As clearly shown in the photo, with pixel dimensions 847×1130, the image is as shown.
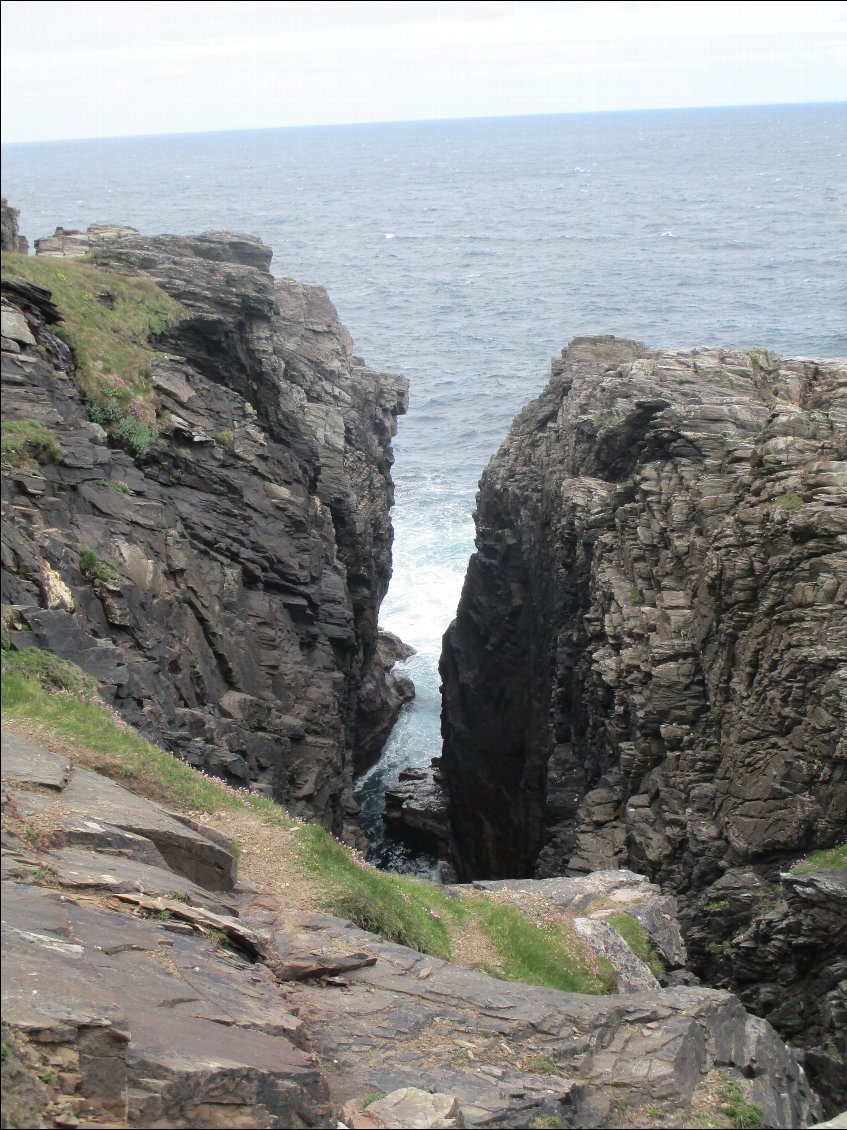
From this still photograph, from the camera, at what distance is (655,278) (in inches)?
5856

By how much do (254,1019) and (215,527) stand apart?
24.6 meters

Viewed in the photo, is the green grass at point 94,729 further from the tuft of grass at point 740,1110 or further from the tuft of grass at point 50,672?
the tuft of grass at point 740,1110

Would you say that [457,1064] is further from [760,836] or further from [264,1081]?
[760,836]

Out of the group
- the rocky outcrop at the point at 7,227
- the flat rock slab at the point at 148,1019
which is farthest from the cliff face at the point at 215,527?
the flat rock slab at the point at 148,1019

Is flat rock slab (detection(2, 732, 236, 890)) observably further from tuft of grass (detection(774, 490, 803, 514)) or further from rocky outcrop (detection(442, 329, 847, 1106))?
tuft of grass (detection(774, 490, 803, 514))

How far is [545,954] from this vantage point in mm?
23547

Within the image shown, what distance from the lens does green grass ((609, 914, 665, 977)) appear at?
2572 cm

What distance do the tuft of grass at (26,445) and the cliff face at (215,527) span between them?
284mm

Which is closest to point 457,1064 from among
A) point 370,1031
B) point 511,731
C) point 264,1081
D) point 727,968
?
point 370,1031

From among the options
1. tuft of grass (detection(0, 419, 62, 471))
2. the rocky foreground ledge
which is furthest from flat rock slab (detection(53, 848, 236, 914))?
tuft of grass (detection(0, 419, 62, 471))

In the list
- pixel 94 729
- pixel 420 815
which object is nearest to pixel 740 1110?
pixel 94 729

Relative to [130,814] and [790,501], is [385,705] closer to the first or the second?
[790,501]

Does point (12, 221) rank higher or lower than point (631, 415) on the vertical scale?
higher

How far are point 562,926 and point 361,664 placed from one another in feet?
106
